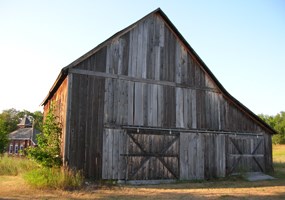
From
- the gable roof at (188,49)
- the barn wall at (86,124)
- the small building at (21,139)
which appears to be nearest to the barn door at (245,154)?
the gable roof at (188,49)

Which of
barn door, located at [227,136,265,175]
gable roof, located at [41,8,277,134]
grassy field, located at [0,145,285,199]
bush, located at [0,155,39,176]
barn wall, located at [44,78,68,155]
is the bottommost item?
grassy field, located at [0,145,285,199]

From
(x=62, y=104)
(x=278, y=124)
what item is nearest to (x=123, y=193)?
(x=62, y=104)

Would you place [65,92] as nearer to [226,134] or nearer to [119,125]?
[119,125]

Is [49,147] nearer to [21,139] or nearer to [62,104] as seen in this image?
[62,104]

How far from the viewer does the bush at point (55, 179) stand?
1160 centimetres

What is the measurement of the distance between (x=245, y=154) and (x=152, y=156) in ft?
20.5

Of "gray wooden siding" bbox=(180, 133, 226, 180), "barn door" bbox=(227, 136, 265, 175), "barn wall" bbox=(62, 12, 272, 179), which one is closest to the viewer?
"barn wall" bbox=(62, 12, 272, 179)

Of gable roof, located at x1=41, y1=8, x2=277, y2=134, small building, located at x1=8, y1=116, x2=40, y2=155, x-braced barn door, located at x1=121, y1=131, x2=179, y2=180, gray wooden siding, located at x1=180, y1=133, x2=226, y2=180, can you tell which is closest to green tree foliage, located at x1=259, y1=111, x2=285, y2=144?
small building, located at x1=8, y1=116, x2=40, y2=155

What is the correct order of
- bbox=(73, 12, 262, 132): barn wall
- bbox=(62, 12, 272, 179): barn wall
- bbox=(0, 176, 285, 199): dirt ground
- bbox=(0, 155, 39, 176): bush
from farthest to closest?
bbox=(0, 155, 39, 176): bush, bbox=(73, 12, 262, 132): barn wall, bbox=(62, 12, 272, 179): barn wall, bbox=(0, 176, 285, 199): dirt ground

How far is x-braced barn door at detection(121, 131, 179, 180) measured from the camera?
46.4ft

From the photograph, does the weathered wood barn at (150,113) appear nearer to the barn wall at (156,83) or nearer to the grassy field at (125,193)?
the barn wall at (156,83)

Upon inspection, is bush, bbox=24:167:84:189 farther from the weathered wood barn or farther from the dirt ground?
the weathered wood barn

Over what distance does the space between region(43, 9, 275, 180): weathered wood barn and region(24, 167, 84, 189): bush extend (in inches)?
30.7

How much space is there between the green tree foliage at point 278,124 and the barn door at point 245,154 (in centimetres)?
4283
